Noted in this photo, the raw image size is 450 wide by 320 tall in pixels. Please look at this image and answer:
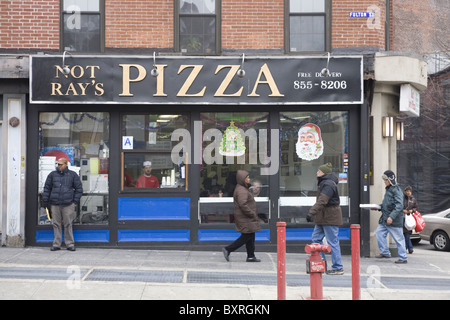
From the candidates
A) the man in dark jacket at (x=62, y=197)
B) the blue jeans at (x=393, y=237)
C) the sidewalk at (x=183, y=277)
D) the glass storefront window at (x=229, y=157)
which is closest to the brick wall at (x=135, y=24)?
the glass storefront window at (x=229, y=157)

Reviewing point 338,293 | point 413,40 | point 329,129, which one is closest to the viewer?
point 338,293

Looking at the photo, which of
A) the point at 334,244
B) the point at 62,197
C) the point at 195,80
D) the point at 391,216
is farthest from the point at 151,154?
the point at 391,216

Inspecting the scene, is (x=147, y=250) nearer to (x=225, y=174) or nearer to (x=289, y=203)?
(x=225, y=174)

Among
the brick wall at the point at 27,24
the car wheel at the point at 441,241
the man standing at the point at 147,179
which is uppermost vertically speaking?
the brick wall at the point at 27,24

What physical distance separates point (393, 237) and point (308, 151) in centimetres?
241

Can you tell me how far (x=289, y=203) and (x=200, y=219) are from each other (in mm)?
1869

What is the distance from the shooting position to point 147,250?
10.9 meters

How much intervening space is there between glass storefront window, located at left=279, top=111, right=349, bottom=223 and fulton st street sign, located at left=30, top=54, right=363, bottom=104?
23.6 inches

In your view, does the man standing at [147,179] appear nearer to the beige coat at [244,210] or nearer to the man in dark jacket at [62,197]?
the man in dark jacket at [62,197]

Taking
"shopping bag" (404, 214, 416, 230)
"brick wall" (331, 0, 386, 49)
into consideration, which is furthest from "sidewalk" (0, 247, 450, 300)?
"brick wall" (331, 0, 386, 49)

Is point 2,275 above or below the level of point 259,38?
below

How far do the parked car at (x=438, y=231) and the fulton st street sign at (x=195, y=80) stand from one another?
7.21 metres

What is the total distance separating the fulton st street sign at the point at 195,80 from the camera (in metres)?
10.6
